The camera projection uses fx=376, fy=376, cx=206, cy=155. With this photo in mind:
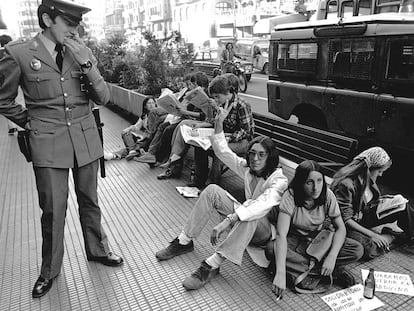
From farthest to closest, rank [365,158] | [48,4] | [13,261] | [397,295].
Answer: [13,261]
[365,158]
[397,295]
[48,4]

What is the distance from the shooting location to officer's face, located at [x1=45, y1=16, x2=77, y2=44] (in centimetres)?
243

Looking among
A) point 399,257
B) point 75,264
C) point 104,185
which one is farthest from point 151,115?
point 399,257

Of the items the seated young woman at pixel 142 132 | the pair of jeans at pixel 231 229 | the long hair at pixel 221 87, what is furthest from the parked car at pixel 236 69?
the pair of jeans at pixel 231 229

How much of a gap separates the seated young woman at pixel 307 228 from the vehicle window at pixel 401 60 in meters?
2.54

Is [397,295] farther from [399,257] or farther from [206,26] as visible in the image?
[206,26]

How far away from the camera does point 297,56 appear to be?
19.8ft

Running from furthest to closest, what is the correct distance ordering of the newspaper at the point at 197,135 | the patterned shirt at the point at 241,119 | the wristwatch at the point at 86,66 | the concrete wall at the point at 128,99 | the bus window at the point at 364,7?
the concrete wall at the point at 128,99, the bus window at the point at 364,7, the newspaper at the point at 197,135, the patterned shirt at the point at 241,119, the wristwatch at the point at 86,66

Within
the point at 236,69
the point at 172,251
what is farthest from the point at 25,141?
the point at 236,69

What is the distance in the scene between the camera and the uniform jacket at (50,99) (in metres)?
2.44

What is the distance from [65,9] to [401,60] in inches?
150

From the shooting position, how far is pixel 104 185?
16.0 ft

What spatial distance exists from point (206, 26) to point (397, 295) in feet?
199

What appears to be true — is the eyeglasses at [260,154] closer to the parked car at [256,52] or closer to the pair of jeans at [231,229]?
the pair of jeans at [231,229]

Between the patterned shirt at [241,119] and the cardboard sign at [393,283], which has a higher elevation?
Answer: the patterned shirt at [241,119]
